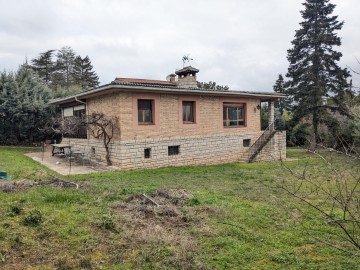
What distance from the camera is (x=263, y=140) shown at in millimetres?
18297

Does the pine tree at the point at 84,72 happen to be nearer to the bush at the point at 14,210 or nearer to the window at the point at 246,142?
the window at the point at 246,142

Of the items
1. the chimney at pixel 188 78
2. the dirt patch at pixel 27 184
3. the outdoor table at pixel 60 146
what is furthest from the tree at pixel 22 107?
the dirt patch at pixel 27 184

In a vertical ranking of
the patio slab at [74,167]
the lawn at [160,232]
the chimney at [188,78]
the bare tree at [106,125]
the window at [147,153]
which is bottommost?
the lawn at [160,232]

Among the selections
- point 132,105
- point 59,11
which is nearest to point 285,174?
point 132,105

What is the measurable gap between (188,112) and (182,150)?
2049mm

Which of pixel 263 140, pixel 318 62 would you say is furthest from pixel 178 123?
pixel 318 62

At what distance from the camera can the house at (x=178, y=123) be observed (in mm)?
12977

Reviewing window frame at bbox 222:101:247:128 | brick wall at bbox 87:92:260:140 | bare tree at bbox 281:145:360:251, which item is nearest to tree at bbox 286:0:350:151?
brick wall at bbox 87:92:260:140

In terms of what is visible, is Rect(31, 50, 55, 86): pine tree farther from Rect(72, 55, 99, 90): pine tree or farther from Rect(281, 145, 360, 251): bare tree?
Rect(281, 145, 360, 251): bare tree

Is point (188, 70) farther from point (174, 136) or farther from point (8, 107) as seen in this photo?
point (8, 107)

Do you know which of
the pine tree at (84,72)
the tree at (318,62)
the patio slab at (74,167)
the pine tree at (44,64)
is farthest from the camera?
the pine tree at (84,72)

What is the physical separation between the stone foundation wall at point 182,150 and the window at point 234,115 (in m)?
0.74

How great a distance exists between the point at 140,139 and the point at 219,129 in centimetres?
517

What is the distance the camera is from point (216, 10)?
1501cm
